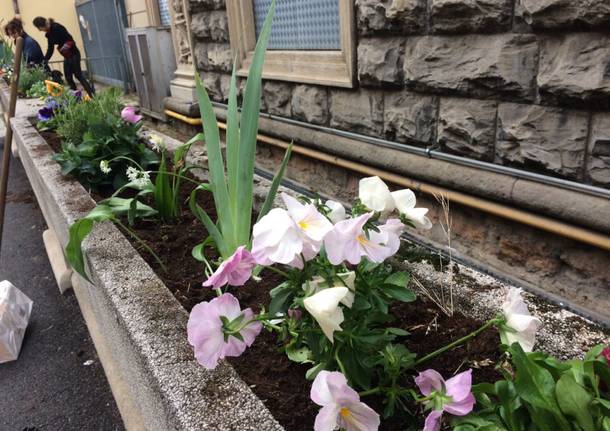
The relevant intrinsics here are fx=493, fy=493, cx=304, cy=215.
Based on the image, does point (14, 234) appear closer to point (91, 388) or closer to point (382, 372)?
point (91, 388)

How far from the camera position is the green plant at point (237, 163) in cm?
156

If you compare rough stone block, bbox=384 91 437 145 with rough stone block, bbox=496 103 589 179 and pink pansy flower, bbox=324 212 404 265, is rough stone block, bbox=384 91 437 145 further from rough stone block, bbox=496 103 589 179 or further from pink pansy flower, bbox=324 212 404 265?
pink pansy flower, bbox=324 212 404 265

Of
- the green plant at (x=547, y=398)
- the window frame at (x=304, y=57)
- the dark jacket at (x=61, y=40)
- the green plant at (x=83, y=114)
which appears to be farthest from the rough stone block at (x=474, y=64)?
the dark jacket at (x=61, y=40)

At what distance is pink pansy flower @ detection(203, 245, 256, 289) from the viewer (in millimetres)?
994

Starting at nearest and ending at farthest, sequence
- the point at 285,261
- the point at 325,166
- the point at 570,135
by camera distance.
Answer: the point at 285,261
the point at 570,135
the point at 325,166

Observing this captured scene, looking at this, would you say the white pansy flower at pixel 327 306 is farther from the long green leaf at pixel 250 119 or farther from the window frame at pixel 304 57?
the window frame at pixel 304 57

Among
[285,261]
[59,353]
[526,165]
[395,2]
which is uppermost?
[395,2]

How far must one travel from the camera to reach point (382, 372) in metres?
1.16

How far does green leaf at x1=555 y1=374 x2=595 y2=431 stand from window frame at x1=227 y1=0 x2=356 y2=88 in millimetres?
2205

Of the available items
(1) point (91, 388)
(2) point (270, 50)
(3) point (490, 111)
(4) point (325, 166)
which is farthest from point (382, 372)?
(2) point (270, 50)

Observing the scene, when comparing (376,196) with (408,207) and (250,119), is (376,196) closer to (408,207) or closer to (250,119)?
(408,207)

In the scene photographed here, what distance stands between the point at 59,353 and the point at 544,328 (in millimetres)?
2571

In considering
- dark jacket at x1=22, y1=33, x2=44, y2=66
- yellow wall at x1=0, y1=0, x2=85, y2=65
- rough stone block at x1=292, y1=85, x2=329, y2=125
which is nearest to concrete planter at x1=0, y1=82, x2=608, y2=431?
rough stone block at x1=292, y1=85, x2=329, y2=125

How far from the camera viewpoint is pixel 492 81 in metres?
2.31
